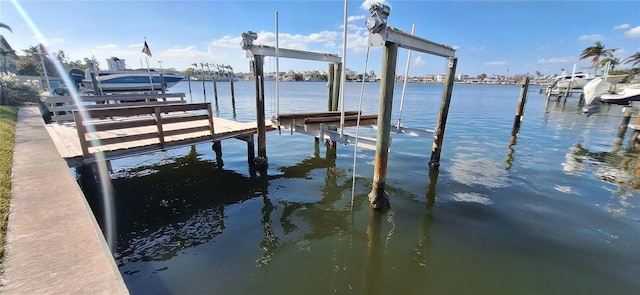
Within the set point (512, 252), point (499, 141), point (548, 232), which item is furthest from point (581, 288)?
point (499, 141)

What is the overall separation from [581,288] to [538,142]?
12.6 meters

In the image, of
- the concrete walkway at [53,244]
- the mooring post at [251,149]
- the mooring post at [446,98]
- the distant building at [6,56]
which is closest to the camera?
the concrete walkway at [53,244]

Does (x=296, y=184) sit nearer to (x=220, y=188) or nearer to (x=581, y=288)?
(x=220, y=188)

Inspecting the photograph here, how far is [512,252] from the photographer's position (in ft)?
17.4

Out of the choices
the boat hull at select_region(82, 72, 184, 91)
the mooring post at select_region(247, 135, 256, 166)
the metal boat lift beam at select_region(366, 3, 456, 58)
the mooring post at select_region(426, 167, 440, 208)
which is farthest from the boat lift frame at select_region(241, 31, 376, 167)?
the boat hull at select_region(82, 72, 184, 91)

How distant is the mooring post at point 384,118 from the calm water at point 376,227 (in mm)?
410

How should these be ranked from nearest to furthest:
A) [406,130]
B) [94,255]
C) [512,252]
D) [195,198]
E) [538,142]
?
[94,255], [512,252], [195,198], [406,130], [538,142]

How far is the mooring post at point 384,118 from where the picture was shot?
5.74m

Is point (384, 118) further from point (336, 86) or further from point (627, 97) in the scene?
point (627, 97)

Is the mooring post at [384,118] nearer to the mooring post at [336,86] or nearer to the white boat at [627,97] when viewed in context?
the mooring post at [336,86]

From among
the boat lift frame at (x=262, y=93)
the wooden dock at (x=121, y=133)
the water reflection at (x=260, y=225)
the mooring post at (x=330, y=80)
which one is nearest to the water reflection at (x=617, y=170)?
the water reflection at (x=260, y=225)

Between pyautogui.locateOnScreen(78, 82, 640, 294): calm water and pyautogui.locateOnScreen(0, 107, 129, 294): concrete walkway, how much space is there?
1.37 metres

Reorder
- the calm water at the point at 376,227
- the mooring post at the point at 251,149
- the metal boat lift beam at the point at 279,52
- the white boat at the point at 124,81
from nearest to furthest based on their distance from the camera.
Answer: the calm water at the point at 376,227
the metal boat lift beam at the point at 279,52
the mooring post at the point at 251,149
the white boat at the point at 124,81

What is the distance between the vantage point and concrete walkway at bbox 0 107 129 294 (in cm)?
267
